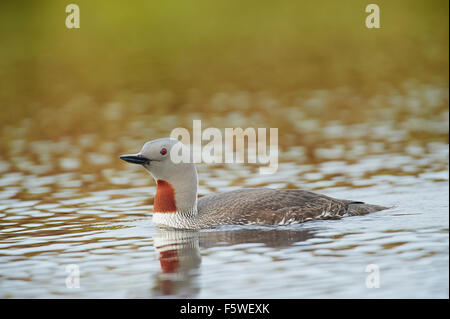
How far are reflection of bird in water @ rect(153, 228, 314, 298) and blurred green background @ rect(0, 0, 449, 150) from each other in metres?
7.31

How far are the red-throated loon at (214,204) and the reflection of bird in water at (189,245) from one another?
196 millimetres

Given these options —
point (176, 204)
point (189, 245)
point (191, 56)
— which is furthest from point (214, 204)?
point (191, 56)

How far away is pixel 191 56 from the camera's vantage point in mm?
25000

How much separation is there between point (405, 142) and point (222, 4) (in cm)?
1892

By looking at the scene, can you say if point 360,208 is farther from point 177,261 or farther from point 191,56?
point 191,56

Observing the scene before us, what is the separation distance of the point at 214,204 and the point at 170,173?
0.68 meters

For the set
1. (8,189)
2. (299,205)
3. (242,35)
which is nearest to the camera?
(299,205)

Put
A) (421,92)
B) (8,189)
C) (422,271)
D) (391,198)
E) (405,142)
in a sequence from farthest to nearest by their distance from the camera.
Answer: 1. (421,92)
2. (405,142)
3. (8,189)
4. (391,198)
5. (422,271)

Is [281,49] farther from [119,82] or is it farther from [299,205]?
[299,205]

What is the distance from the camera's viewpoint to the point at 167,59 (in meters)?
24.8

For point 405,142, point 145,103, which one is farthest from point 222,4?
point 405,142

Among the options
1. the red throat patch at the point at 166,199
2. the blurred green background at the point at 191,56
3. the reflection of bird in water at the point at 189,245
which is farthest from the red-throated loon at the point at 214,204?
the blurred green background at the point at 191,56

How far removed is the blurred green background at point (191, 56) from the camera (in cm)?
1958

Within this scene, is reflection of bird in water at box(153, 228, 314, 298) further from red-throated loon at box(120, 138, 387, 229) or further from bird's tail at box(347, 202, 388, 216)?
bird's tail at box(347, 202, 388, 216)
